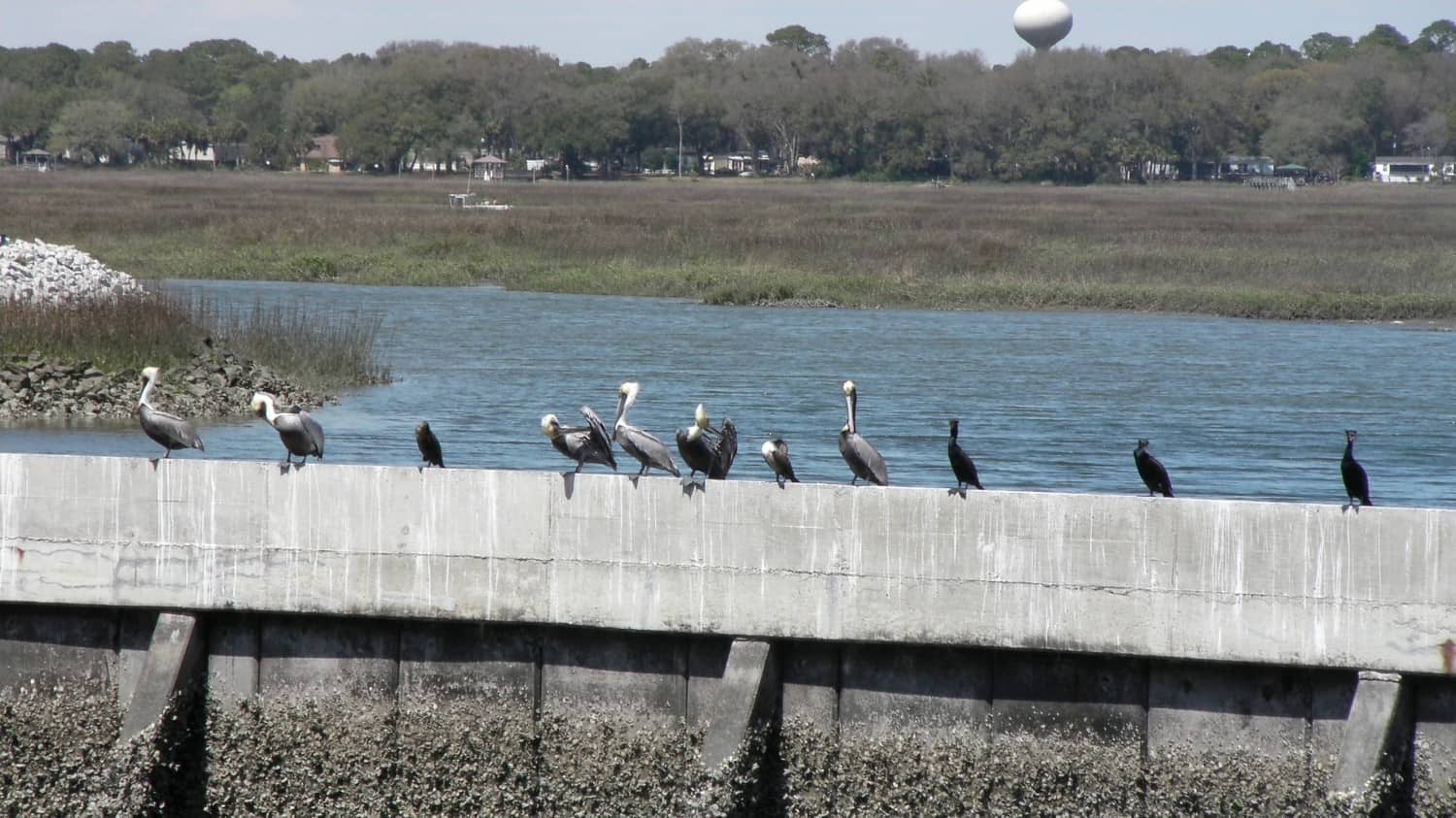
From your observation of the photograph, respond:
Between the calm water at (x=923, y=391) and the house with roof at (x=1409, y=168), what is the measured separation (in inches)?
3909

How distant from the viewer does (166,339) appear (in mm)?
28297

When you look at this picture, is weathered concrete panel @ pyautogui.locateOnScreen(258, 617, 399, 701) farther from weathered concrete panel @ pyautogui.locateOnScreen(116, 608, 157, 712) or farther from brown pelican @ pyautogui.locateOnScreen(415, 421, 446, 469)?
brown pelican @ pyautogui.locateOnScreen(415, 421, 446, 469)

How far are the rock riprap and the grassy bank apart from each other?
69.8ft

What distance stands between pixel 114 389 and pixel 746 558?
1722cm

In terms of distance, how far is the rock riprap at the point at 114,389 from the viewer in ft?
85.0

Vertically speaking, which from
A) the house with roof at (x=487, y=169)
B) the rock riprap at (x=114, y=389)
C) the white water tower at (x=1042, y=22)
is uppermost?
the white water tower at (x=1042, y=22)

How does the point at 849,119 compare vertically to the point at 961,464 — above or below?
above

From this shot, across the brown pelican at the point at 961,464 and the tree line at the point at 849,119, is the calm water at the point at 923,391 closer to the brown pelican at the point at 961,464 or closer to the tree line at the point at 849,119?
the brown pelican at the point at 961,464

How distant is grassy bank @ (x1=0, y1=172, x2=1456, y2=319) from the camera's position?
4784 centimetres

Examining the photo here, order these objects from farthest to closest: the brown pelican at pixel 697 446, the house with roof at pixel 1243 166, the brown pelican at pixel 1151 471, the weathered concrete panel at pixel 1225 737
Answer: the house with roof at pixel 1243 166, the brown pelican at pixel 1151 471, the brown pelican at pixel 697 446, the weathered concrete panel at pixel 1225 737

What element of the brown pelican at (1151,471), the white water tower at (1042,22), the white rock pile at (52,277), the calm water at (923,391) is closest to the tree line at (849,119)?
the white water tower at (1042,22)

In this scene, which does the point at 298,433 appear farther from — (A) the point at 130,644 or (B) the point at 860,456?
(B) the point at 860,456

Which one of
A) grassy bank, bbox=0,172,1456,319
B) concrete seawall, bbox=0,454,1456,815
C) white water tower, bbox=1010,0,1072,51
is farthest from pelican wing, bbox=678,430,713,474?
white water tower, bbox=1010,0,1072,51

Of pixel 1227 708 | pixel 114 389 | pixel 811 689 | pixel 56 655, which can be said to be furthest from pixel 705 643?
pixel 114 389
